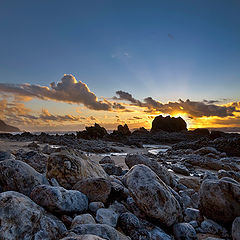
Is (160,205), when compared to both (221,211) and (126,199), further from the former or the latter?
(221,211)

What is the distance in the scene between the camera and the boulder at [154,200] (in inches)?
Answer: 118

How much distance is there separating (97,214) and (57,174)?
45.7 inches

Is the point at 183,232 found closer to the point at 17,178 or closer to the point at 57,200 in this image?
the point at 57,200

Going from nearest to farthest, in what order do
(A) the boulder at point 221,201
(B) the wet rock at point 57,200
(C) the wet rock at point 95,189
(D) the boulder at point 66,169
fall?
(B) the wet rock at point 57,200 → (C) the wet rock at point 95,189 → (A) the boulder at point 221,201 → (D) the boulder at point 66,169

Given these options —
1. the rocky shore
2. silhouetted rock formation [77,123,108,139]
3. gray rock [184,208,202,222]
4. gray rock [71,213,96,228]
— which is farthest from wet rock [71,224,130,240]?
silhouetted rock formation [77,123,108,139]

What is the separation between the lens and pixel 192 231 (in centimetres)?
302

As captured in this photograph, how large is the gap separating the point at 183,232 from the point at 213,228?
29.1 inches

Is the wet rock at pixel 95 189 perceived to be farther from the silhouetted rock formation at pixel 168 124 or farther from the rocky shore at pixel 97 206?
the silhouetted rock formation at pixel 168 124

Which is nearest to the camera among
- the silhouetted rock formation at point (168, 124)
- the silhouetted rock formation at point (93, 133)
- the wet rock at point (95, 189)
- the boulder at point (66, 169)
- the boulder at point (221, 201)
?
the wet rock at point (95, 189)

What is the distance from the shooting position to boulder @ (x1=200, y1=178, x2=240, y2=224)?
3.38 meters

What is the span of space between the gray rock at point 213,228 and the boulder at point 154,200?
562 millimetres

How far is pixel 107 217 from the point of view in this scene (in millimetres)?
2789

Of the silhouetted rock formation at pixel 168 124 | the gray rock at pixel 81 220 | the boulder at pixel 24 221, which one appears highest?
the silhouetted rock formation at pixel 168 124

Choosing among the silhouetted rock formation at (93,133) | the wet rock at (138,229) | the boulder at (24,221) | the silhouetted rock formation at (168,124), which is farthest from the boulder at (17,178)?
the silhouetted rock formation at (168,124)
